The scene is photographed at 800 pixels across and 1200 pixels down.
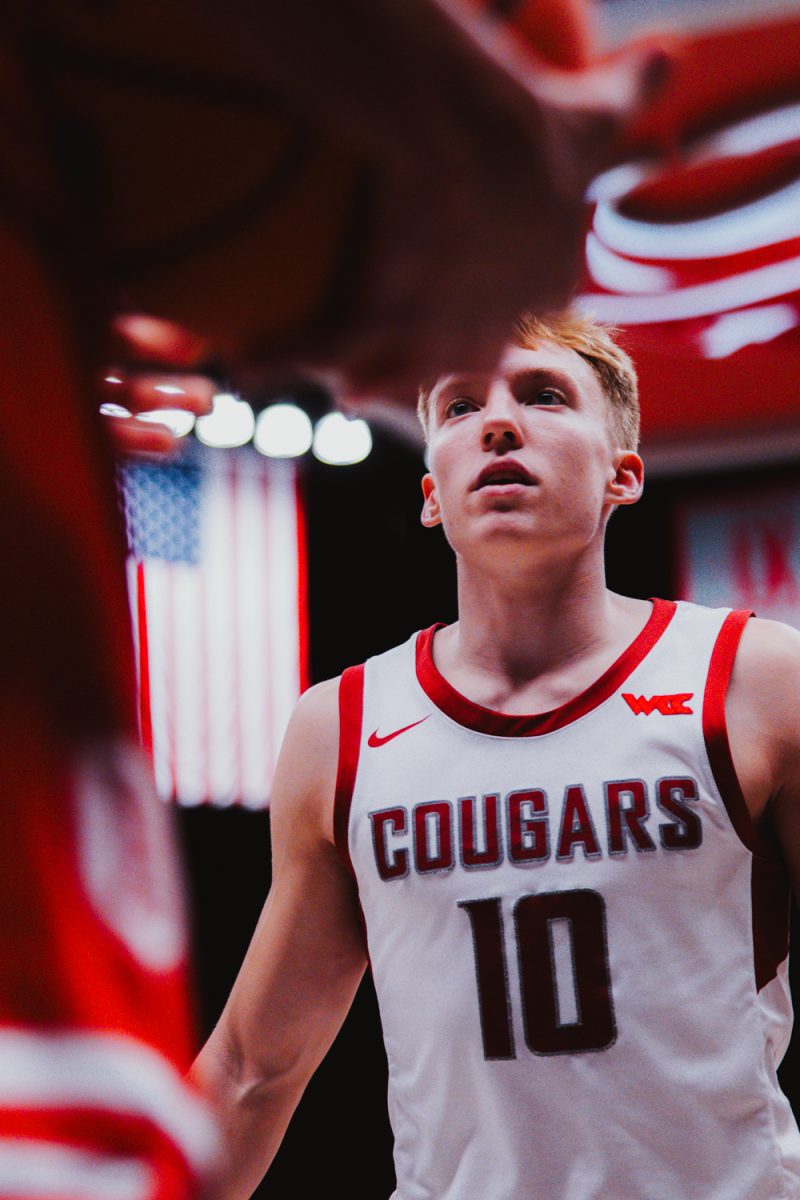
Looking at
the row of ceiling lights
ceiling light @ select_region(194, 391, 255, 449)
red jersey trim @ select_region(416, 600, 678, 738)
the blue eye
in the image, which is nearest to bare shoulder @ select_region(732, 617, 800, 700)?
red jersey trim @ select_region(416, 600, 678, 738)

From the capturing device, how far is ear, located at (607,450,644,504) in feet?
6.33

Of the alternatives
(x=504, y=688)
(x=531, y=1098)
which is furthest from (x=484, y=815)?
(x=531, y=1098)

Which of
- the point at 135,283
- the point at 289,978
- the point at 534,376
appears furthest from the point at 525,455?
the point at 135,283

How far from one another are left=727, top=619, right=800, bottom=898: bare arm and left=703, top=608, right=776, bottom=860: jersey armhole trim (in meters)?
0.01

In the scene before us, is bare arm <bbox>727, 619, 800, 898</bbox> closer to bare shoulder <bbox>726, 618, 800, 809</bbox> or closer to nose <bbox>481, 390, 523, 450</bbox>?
bare shoulder <bbox>726, 618, 800, 809</bbox>

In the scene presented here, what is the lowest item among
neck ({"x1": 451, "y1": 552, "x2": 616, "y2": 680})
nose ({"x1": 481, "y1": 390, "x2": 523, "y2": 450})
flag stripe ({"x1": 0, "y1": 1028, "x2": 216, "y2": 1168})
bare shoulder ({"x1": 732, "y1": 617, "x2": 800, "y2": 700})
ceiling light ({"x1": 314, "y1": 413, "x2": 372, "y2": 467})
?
flag stripe ({"x1": 0, "y1": 1028, "x2": 216, "y2": 1168})

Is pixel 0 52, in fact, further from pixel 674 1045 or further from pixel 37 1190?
pixel 674 1045

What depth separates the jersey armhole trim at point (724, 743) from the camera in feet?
5.34

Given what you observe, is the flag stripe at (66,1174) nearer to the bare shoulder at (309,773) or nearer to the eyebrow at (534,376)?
the bare shoulder at (309,773)

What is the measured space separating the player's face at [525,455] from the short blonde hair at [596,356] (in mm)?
17

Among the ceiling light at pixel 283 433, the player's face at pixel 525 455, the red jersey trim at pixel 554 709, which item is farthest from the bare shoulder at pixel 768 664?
the ceiling light at pixel 283 433

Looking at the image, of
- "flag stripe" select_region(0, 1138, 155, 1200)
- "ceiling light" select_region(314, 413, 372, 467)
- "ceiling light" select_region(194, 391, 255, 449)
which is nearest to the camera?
"flag stripe" select_region(0, 1138, 155, 1200)

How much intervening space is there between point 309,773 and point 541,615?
1.29ft

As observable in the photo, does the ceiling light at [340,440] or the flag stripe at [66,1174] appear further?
the ceiling light at [340,440]
